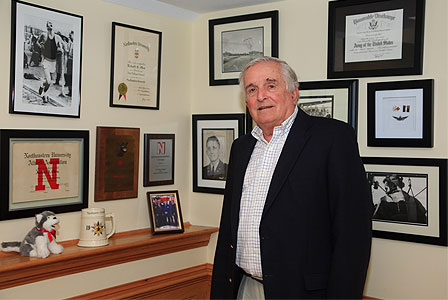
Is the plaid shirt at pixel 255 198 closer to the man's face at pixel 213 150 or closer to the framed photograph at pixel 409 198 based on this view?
the framed photograph at pixel 409 198

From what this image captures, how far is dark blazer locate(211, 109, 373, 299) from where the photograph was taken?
2.07 meters

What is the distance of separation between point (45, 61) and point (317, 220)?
1.66 metres

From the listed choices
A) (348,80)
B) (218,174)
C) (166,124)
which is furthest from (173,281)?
(348,80)

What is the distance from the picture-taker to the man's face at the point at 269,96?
228cm

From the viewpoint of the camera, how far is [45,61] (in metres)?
2.77

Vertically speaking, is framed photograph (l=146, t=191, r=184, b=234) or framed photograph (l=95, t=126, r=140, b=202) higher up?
framed photograph (l=95, t=126, r=140, b=202)

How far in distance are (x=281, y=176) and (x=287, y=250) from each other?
30 cm

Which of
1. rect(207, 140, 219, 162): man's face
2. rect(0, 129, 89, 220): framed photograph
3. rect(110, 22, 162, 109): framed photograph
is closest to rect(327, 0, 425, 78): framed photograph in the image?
rect(207, 140, 219, 162): man's face

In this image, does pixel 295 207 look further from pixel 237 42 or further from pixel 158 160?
pixel 237 42

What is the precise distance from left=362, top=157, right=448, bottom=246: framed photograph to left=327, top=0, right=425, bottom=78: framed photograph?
1.60 ft

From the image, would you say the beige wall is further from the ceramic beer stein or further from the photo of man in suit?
the photo of man in suit

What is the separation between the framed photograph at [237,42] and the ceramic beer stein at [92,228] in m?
1.24

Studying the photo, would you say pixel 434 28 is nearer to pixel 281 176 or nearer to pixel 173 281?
pixel 281 176

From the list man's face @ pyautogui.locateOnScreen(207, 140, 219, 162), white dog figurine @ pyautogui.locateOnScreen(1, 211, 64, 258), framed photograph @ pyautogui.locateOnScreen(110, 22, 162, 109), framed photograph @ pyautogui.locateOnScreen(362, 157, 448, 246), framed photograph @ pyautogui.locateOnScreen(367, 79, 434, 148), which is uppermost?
framed photograph @ pyautogui.locateOnScreen(110, 22, 162, 109)
